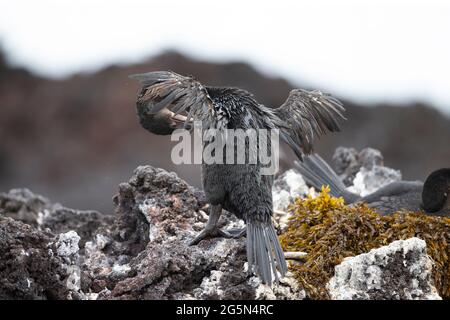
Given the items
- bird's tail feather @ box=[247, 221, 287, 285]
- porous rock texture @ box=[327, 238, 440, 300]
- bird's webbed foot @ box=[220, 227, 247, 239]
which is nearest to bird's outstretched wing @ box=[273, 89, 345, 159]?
bird's webbed foot @ box=[220, 227, 247, 239]

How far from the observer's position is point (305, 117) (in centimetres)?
770

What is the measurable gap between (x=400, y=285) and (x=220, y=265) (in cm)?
138

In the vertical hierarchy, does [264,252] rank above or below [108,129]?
below

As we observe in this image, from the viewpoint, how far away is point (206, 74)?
19.6 m

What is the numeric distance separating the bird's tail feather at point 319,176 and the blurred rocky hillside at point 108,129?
775 cm

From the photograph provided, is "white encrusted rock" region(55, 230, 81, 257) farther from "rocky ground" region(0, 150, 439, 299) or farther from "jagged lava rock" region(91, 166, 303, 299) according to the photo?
"jagged lava rock" region(91, 166, 303, 299)

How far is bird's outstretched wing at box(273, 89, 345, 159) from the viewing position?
25.0 ft

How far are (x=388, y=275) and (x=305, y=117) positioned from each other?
1.80 m

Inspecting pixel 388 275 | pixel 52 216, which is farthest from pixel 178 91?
pixel 52 216

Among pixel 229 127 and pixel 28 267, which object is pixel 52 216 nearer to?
pixel 28 267

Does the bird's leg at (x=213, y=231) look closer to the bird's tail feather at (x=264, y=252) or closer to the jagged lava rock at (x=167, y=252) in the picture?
the jagged lava rock at (x=167, y=252)

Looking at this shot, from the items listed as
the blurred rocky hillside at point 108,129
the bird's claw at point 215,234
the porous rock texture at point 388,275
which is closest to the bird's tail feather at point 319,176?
the bird's claw at point 215,234

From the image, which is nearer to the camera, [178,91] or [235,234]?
[178,91]
